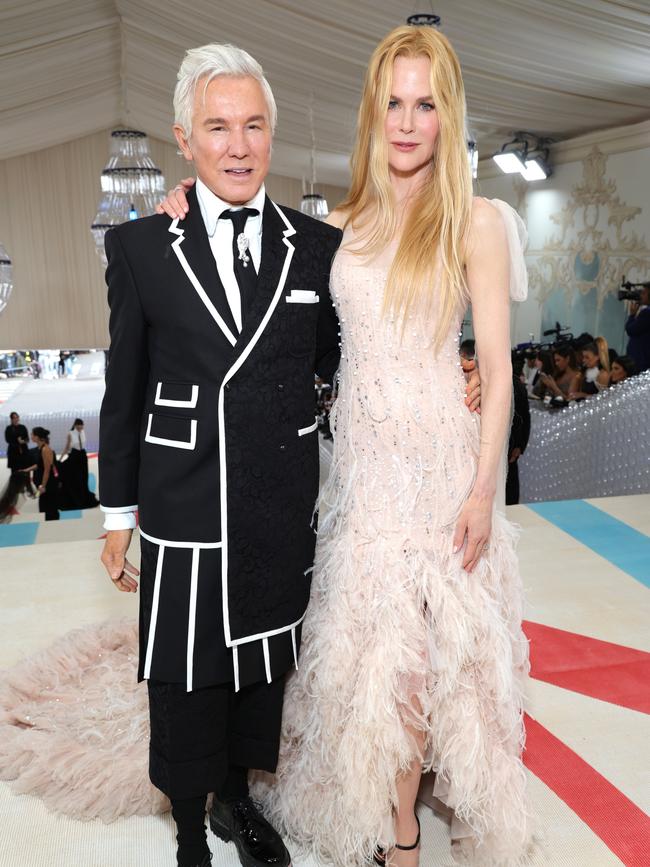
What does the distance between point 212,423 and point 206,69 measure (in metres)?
0.62

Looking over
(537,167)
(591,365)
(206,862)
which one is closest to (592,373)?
(591,365)

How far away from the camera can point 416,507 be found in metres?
1.59

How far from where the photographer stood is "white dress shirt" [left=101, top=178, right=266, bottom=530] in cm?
147

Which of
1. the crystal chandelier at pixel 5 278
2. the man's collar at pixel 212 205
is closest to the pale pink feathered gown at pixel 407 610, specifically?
the man's collar at pixel 212 205

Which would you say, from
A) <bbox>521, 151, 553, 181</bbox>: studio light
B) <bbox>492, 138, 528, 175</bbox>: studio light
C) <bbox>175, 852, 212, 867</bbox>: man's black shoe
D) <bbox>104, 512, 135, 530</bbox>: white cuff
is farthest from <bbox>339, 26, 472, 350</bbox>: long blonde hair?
<bbox>521, 151, 553, 181</bbox>: studio light

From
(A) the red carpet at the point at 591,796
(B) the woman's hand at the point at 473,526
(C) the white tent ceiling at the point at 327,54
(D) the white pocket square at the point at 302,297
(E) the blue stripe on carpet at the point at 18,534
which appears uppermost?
(C) the white tent ceiling at the point at 327,54

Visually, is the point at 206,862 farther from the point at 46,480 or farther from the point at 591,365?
the point at 46,480

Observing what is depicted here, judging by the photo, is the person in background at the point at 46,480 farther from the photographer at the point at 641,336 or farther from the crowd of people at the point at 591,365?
the photographer at the point at 641,336

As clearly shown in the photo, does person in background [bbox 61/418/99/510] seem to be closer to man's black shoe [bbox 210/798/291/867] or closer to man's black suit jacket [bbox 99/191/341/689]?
man's black shoe [bbox 210/798/291/867]

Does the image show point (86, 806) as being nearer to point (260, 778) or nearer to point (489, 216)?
point (260, 778)

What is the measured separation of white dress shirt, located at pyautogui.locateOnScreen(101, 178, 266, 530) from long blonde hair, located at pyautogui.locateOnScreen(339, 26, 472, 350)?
23 centimetres

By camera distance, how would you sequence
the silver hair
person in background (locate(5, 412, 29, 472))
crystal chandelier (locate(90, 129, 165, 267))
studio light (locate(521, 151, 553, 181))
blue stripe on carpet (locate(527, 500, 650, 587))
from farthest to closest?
studio light (locate(521, 151, 553, 181)), person in background (locate(5, 412, 29, 472)), crystal chandelier (locate(90, 129, 165, 267)), blue stripe on carpet (locate(527, 500, 650, 587)), the silver hair

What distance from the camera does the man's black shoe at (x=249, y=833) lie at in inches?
67.1

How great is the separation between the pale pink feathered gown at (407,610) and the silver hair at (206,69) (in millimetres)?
390
